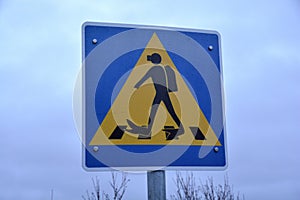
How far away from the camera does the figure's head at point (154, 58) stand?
2.18 metres

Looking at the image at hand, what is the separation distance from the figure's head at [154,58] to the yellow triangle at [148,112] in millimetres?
13

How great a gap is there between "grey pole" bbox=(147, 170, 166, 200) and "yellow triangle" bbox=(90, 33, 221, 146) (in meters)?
0.12

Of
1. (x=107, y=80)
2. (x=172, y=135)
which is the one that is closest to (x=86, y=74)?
(x=107, y=80)

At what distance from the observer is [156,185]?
2064 mm

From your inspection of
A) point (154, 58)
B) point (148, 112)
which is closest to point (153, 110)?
point (148, 112)

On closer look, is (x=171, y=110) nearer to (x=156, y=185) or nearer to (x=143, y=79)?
(x=143, y=79)

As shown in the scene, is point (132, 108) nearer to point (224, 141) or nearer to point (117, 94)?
point (117, 94)

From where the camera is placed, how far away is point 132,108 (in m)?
2.06

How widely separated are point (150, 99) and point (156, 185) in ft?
1.06

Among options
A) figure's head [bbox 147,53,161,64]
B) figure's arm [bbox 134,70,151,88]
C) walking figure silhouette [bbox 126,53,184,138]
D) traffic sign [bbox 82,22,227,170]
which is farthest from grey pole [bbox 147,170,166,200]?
figure's head [bbox 147,53,161,64]

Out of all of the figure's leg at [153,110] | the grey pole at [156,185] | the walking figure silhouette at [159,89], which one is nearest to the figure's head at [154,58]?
the walking figure silhouette at [159,89]

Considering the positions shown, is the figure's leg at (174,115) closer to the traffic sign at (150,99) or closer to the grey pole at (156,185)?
the traffic sign at (150,99)

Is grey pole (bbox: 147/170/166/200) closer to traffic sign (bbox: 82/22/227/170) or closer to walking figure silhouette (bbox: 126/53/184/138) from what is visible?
traffic sign (bbox: 82/22/227/170)

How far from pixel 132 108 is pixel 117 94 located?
0.30 feet
